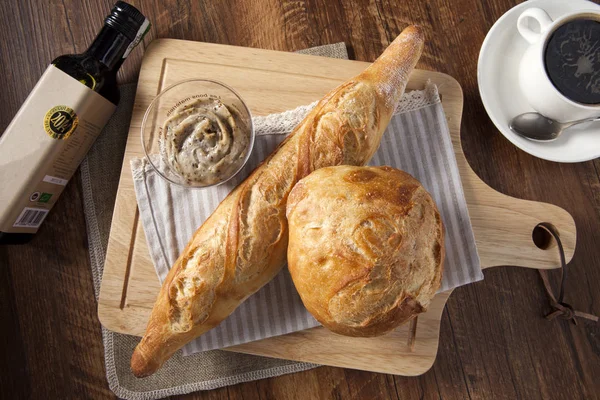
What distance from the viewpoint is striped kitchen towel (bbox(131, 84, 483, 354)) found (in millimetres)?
1228

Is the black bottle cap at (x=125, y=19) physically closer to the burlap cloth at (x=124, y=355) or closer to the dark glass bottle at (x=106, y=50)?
the dark glass bottle at (x=106, y=50)

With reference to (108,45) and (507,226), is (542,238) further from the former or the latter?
(108,45)

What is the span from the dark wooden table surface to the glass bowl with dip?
268mm

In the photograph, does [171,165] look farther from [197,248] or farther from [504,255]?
[504,255]

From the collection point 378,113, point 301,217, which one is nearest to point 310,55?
point 378,113

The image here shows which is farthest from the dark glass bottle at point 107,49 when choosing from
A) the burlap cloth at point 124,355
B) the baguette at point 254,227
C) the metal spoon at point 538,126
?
the metal spoon at point 538,126

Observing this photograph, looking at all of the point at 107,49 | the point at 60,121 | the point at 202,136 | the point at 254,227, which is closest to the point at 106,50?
the point at 107,49

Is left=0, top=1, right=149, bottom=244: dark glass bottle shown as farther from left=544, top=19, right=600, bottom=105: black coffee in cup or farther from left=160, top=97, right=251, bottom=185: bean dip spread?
left=544, top=19, right=600, bottom=105: black coffee in cup

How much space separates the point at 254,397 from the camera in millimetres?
1321

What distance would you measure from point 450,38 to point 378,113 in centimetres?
47

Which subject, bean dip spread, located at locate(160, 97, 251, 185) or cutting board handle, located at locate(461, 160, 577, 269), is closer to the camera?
bean dip spread, located at locate(160, 97, 251, 185)

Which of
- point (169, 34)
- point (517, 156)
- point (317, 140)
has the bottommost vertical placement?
point (517, 156)

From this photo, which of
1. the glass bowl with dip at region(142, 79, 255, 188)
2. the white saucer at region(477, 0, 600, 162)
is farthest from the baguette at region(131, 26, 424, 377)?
the white saucer at region(477, 0, 600, 162)

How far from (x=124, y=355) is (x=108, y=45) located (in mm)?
880
